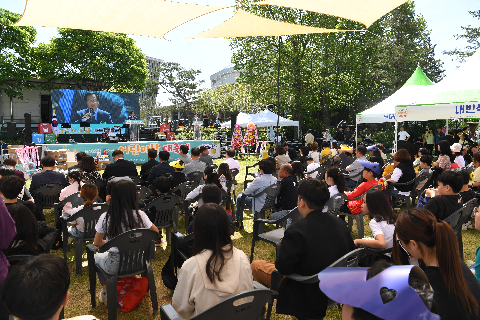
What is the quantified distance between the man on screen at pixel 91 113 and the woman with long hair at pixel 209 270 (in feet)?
85.2

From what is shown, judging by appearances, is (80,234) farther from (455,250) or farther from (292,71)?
(292,71)

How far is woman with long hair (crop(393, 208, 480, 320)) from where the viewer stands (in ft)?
4.91

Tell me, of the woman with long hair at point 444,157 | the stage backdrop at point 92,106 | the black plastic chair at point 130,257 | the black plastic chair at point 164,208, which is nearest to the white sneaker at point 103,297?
the black plastic chair at point 130,257

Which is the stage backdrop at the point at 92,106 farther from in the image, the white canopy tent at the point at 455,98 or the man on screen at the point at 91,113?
the white canopy tent at the point at 455,98

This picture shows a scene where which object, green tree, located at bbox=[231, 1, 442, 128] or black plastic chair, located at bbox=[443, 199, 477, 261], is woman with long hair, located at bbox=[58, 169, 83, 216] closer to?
black plastic chair, located at bbox=[443, 199, 477, 261]

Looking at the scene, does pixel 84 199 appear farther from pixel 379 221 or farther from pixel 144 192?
pixel 379 221

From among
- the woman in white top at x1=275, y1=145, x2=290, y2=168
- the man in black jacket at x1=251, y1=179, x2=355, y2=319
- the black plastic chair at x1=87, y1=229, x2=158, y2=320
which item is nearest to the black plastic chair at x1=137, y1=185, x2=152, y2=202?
the black plastic chair at x1=87, y1=229, x2=158, y2=320

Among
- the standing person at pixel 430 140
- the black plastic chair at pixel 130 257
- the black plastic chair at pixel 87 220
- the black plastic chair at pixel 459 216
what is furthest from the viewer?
the standing person at pixel 430 140

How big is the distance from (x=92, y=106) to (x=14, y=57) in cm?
657

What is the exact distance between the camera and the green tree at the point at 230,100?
3450cm

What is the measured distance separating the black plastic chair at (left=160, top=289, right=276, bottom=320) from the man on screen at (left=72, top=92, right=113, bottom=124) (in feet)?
85.8

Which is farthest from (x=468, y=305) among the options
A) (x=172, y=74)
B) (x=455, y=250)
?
(x=172, y=74)

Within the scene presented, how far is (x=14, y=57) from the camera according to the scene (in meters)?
25.2

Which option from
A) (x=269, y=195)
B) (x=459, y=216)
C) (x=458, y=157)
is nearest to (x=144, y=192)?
(x=269, y=195)
